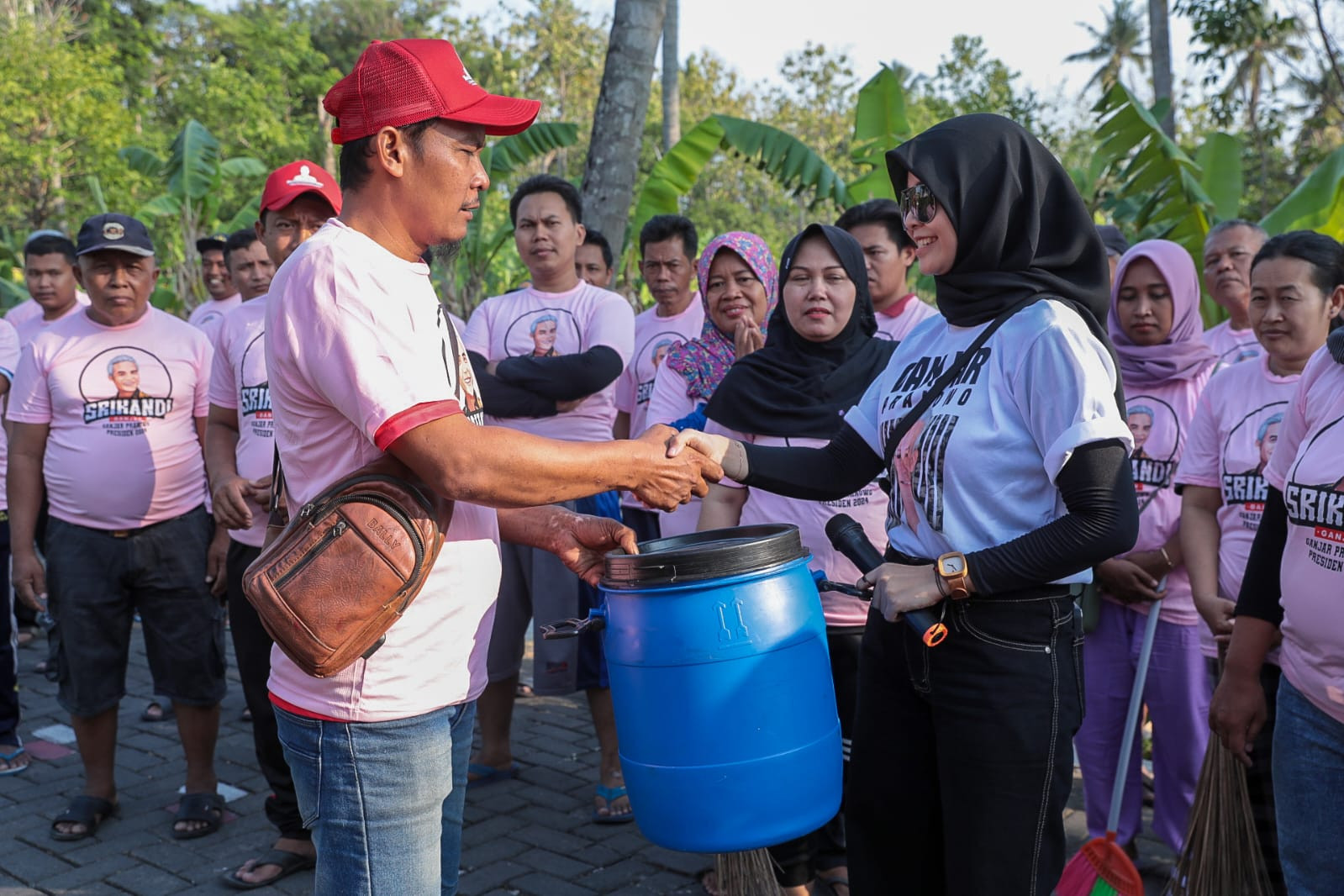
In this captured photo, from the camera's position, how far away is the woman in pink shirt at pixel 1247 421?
3670mm

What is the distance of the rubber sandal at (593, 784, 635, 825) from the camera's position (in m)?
4.56

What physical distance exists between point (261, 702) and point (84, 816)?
98 centimetres

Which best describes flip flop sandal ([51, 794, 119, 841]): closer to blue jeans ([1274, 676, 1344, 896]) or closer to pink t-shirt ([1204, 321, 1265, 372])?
blue jeans ([1274, 676, 1344, 896])

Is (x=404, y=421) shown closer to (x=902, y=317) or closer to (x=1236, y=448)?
(x=1236, y=448)

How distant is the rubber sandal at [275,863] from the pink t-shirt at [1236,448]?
3.42 meters

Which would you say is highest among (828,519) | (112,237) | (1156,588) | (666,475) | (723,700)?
(112,237)

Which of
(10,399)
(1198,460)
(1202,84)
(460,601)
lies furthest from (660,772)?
(1202,84)

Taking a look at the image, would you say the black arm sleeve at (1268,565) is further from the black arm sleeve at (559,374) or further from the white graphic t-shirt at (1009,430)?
the black arm sleeve at (559,374)

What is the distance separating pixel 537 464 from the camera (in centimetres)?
211

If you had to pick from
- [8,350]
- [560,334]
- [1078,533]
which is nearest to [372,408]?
[1078,533]

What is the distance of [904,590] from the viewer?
7.72 feet

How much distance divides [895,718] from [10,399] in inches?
164

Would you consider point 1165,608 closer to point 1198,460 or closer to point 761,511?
point 1198,460

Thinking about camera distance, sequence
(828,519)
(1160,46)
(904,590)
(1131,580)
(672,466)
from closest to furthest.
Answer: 1. (904,590)
2. (672,466)
3. (828,519)
4. (1131,580)
5. (1160,46)
